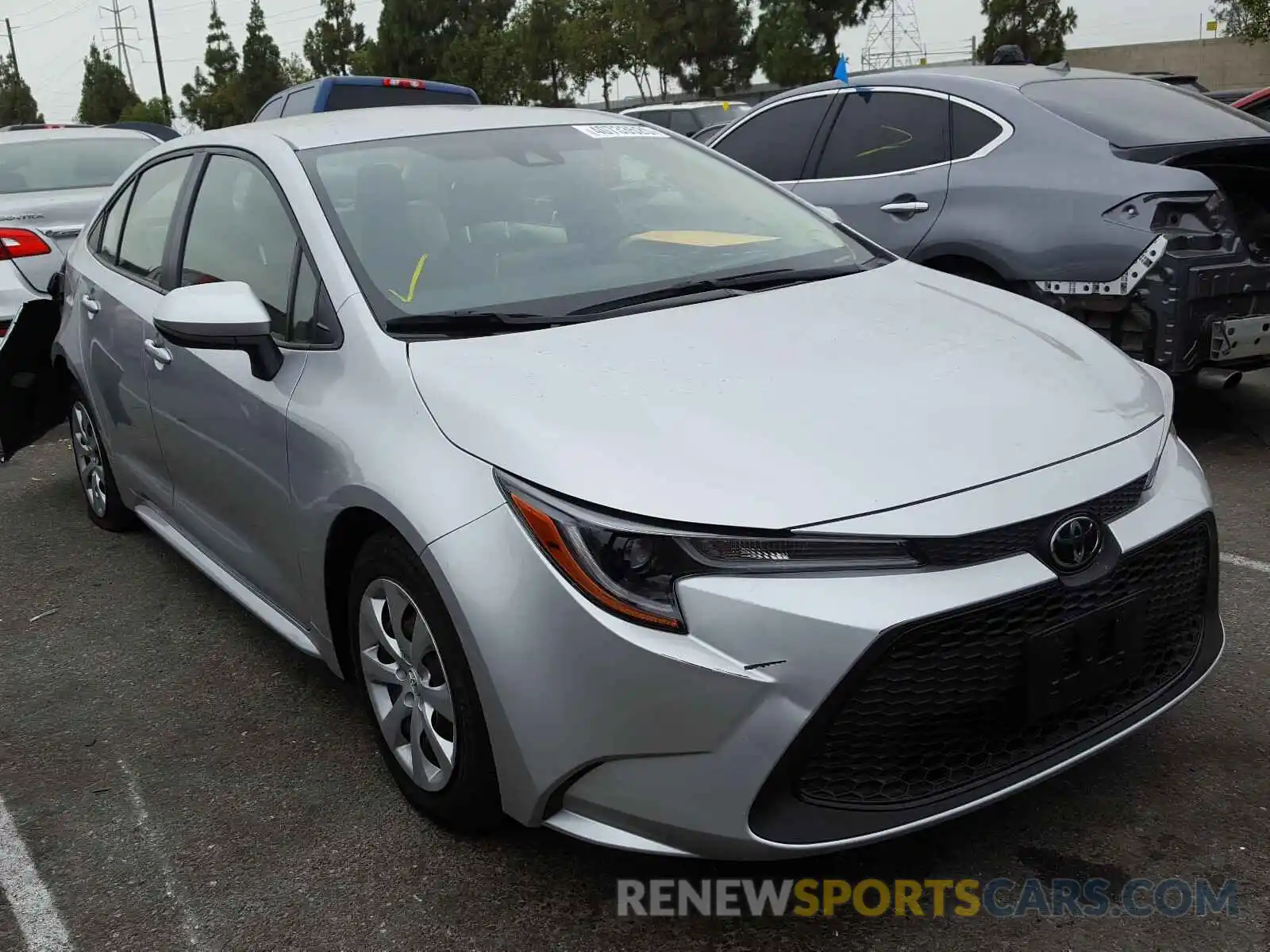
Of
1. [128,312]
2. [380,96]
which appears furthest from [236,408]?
[380,96]

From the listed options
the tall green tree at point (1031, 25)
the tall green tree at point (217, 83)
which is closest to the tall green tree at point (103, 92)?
the tall green tree at point (217, 83)

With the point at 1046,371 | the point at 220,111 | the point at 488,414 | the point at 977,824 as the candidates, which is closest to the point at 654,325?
the point at 488,414

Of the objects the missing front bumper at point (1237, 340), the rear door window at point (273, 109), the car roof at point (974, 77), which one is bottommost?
the missing front bumper at point (1237, 340)

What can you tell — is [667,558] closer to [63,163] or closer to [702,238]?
[702,238]

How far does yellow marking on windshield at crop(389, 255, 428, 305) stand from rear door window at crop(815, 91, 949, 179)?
10.8ft

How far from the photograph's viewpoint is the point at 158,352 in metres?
3.62

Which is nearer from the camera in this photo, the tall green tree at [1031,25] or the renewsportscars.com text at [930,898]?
the renewsportscars.com text at [930,898]

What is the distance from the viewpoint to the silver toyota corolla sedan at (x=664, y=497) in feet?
6.76

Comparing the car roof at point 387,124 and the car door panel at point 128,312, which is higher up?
the car roof at point 387,124

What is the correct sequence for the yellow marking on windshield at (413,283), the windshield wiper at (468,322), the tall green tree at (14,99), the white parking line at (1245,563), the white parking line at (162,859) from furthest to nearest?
the tall green tree at (14,99) → the white parking line at (1245,563) → the yellow marking on windshield at (413,283) → the windshield wiper at (468,322) → the white parking line at (162,859)

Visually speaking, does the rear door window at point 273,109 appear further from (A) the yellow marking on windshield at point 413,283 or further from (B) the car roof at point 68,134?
(A) the yellow marking on windshield at point 413,283

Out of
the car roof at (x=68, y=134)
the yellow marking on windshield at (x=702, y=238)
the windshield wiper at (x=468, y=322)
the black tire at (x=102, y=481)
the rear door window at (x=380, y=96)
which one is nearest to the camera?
the windshield wiper at (x=468, y=322)

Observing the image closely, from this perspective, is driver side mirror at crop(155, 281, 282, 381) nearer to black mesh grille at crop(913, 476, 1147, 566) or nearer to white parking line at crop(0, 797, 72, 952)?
white parking line at crop(0, 797, 72, 952)

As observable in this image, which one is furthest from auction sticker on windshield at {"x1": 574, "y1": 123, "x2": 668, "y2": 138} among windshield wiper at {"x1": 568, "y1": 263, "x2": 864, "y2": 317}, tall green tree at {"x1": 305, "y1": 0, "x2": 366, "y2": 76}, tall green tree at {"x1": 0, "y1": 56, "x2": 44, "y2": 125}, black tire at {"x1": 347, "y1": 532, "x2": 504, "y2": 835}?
tall green tree at {"x1": 0, "y1": 56, "x2": 44, "y2": 125}
